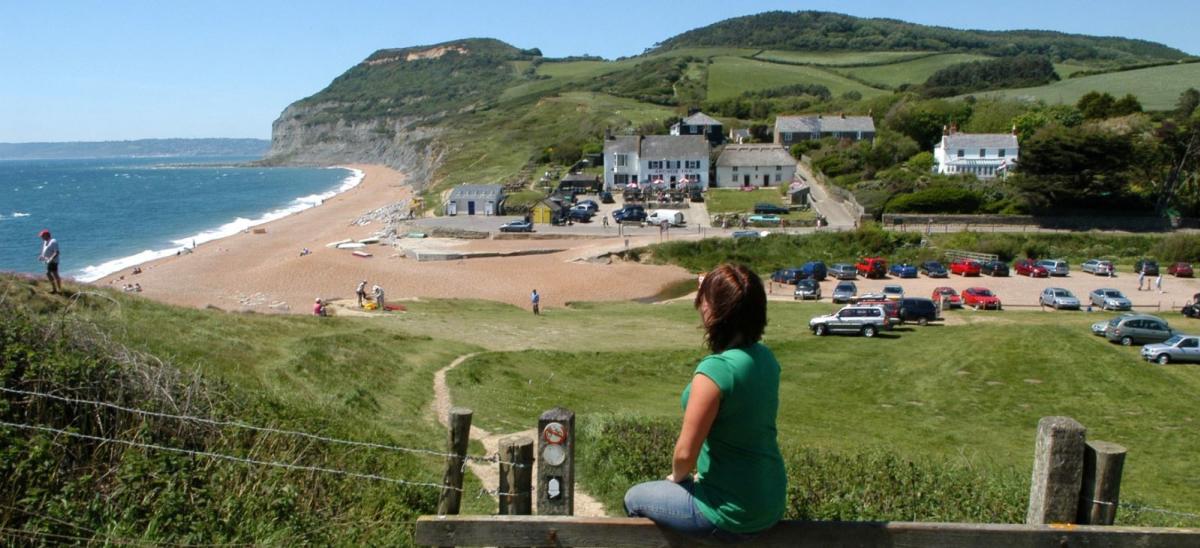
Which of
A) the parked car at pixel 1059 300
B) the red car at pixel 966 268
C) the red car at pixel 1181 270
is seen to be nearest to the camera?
the parked car at pixel 1059 300

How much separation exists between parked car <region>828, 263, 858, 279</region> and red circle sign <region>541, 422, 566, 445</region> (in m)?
46.7

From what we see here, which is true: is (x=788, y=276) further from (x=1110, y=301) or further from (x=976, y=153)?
(x=976, y=153)

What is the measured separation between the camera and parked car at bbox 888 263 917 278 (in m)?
49.9

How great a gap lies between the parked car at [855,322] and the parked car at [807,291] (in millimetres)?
11240

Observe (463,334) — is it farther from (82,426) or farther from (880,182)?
(880,182)

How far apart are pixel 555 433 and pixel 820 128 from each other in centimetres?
10044

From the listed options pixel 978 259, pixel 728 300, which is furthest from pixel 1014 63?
pixel 728 300

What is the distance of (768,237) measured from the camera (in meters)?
58.5

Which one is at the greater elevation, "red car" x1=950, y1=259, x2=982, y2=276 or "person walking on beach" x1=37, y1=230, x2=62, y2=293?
Result: "person walking on beach" x1=37, y1=230, x2=62, y2=293

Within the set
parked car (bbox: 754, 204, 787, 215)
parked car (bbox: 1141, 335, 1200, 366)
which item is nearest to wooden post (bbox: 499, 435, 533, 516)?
parked car (bbox: 1141, 335, 1200, 366)

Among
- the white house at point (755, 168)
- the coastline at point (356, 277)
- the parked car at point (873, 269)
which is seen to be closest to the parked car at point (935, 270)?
the parked car at point (873, 269)

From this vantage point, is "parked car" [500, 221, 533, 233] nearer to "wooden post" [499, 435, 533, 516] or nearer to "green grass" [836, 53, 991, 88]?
"wooden post" [499, 435, 533, 516]

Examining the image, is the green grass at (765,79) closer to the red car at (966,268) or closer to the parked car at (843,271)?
the red car at (966,268)

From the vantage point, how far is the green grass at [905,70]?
543 feet
